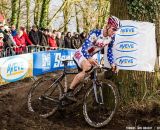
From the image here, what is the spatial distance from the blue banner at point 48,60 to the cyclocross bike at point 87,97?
812 centimetres

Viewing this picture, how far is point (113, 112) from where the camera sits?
779 centimetres

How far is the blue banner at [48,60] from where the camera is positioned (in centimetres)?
1700

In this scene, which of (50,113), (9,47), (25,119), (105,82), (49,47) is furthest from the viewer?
(49,47)

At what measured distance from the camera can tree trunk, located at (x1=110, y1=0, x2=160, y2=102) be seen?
8617mm

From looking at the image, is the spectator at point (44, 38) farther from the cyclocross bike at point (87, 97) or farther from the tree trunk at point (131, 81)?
the tree trunk at point (131, 81)

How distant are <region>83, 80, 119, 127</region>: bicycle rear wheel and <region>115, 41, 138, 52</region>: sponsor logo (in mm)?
1016

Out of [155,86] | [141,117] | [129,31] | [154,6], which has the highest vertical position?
[154,6]

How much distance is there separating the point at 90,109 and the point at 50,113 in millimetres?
935

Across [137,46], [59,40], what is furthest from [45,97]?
[59,40]

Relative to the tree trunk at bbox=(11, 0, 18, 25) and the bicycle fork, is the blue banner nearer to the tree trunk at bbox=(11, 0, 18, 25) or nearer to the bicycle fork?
the tree trunk at bbox=(11, 0, 18, 25)

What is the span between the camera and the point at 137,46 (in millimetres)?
8625

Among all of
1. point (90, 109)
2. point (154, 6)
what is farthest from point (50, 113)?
point (154, 6)

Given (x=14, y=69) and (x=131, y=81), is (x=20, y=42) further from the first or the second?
(x=131, y=81)

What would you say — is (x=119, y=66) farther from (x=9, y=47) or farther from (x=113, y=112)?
(x=9, y=47)
